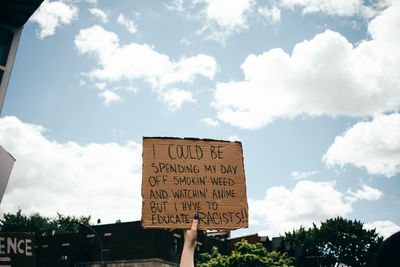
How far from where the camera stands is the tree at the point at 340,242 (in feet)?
202

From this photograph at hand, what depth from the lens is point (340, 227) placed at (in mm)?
63344

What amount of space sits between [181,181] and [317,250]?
67.4m

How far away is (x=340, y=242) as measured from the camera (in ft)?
206

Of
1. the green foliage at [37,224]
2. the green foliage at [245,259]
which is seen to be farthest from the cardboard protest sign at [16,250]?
the green foliage at [37,224]

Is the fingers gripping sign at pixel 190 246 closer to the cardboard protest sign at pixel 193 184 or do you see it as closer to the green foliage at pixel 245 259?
the cardboard protest sign at pixel 193 184

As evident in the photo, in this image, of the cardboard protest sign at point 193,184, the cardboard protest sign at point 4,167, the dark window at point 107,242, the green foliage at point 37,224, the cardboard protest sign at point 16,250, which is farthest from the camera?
the green foliage at point 37,224

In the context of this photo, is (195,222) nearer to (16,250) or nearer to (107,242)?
(16,250)

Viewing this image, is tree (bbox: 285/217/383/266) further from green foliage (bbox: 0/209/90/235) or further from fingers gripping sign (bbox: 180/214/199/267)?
fingers gripping sign (bbox: 180/214/199/267)

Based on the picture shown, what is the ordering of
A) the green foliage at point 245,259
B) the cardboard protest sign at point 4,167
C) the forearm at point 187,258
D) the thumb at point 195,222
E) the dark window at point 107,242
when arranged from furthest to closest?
1. the dark window at point 107,242
2. the green foliage at point 245,259
3. the cardboard protest sign at point 4,167
4. the thumb at point 195,222
5. the forearm at point 187,258

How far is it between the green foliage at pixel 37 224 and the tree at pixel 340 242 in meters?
43.3

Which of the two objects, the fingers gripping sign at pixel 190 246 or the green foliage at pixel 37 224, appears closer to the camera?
the fingers gripping sign at pixel 190 246

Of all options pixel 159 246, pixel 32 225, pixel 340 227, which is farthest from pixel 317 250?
pixel 32 225

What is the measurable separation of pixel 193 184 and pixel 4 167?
5.07m

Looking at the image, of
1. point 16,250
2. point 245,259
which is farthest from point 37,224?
point 16,250
